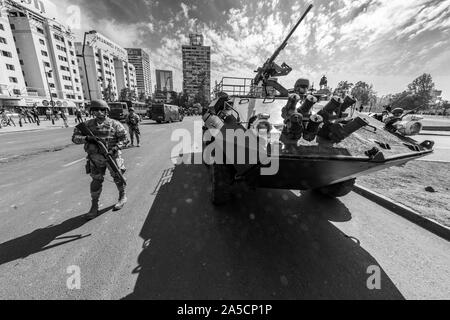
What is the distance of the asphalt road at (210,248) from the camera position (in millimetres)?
2004

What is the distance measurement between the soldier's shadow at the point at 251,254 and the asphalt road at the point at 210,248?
0.01m

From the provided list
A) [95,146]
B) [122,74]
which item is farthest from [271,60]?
[122,74]

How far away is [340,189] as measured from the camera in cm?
382

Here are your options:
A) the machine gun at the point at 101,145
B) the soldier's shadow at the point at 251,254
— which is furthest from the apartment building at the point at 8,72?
the soldier's shadow at the point at 251,254

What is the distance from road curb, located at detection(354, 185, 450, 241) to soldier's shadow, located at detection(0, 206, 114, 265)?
5091 mm

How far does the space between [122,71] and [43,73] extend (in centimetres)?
4770

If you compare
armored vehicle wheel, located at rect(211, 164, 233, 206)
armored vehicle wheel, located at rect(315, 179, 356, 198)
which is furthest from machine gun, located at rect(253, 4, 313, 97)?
armored vehicle wheel, located at rect(211, 164, 233, 206)

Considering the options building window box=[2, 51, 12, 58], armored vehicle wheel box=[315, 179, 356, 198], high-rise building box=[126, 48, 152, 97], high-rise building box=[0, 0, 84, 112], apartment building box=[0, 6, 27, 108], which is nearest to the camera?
armored vehicle wheel box=[315, 179, 356, 198]

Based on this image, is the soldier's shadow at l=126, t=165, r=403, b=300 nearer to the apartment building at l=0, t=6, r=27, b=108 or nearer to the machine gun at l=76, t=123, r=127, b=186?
the machine gun at l=76, t=123, r=127, b=186

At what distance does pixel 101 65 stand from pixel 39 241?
283 ft

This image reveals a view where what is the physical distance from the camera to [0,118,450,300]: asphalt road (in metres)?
2.00

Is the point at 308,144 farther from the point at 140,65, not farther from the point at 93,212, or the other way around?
the point at 140,65
